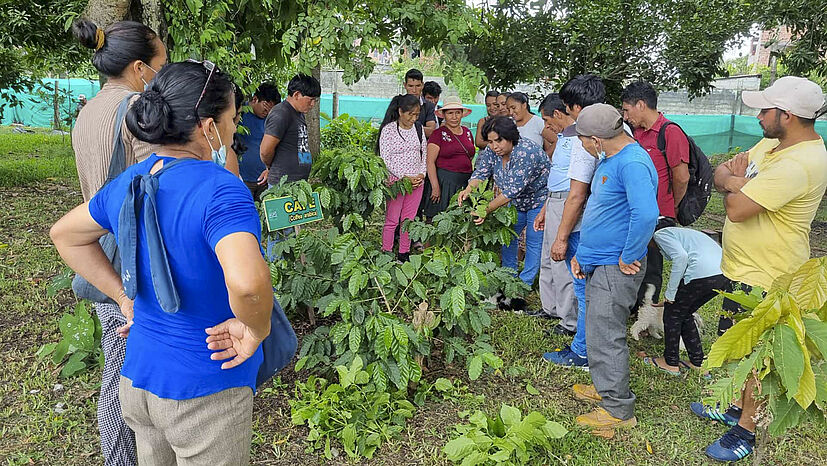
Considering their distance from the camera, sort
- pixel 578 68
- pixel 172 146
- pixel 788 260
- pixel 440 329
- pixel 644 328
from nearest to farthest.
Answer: pixel 172 146
pixel 788 260
pixel 440 329
pixel 644 328
pixel 578 68

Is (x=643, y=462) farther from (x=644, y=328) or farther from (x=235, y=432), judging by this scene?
(x=235, y=432)

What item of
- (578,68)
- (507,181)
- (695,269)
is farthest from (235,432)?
(578,68)

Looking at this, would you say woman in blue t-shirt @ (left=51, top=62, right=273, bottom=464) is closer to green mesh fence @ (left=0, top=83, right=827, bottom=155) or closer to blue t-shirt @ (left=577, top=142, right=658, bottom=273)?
blue t-shirt @ (left=577, top=142, right=658, bottom=273)

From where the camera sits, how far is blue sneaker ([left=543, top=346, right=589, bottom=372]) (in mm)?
3654

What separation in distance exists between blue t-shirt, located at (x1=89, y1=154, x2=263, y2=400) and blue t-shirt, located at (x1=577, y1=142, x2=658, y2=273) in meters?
1.89

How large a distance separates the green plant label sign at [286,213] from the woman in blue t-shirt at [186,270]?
128cm

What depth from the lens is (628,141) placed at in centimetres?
285

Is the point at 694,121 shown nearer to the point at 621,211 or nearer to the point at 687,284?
the point at 687,284

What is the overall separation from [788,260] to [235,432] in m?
2.47

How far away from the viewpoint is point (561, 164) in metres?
3.91

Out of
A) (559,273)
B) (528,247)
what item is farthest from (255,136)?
(559,273)

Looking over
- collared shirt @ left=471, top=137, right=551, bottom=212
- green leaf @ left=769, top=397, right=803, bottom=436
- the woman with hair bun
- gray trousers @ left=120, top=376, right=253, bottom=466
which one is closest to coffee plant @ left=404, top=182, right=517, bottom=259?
collared shirt @ left=471, top=137, right=551, bottom=212

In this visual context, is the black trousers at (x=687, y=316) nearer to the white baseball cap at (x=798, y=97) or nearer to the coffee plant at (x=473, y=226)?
the white baseball cap at (x=798, y=97)

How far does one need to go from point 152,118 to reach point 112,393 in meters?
1.28
